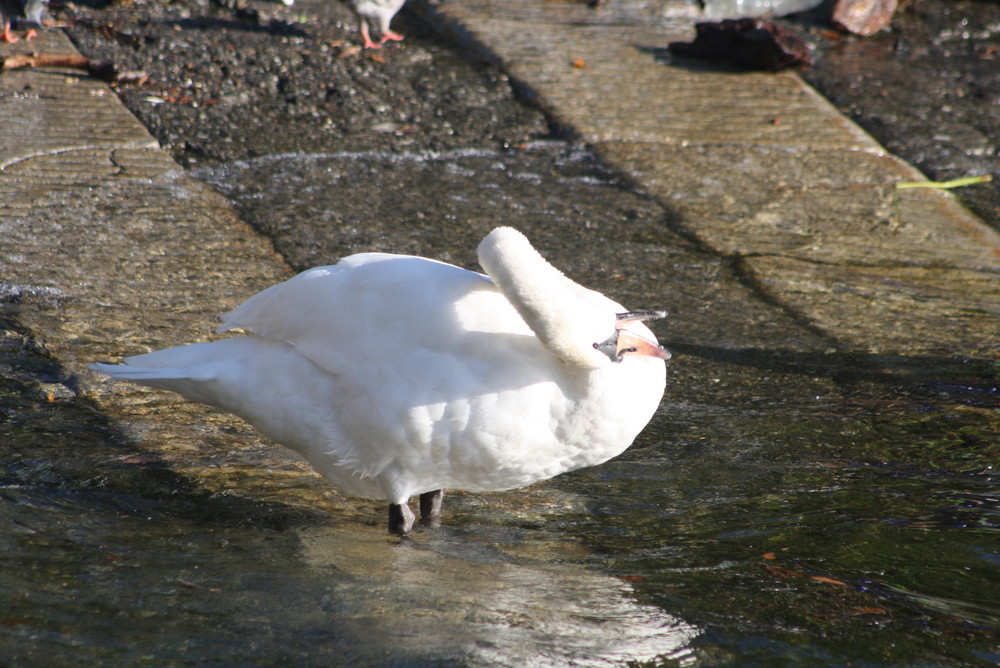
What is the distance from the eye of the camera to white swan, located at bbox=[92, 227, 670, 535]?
9.62ft

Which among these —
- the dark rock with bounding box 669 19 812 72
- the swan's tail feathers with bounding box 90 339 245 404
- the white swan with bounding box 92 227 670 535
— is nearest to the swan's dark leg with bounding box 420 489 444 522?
the white swan with bounding box 92 227 670 535

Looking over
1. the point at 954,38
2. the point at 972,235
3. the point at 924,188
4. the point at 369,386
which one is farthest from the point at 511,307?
the point at 954,38

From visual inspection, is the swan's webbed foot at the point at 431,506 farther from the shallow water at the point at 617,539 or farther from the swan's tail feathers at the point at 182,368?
the swan's tail feathers at the point at 182,368

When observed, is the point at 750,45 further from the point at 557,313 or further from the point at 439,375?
the point at 439,375

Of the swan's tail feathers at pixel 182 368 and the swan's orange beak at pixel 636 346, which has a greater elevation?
the swan's orange beak at pixel 636 346

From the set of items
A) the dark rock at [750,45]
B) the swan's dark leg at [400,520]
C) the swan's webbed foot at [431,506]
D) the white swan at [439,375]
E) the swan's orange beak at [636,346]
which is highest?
the dark rock at [750,45]

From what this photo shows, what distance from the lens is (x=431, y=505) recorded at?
3.49 m

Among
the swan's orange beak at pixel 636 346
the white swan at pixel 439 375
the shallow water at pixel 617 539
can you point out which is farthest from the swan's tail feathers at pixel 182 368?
the swan's orange beak at pixel 636 346

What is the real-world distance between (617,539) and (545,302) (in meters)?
0.77

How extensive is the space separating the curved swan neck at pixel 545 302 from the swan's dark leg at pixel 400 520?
2.38 feet

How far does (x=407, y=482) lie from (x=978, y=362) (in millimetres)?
2475

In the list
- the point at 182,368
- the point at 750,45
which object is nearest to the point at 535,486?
the point at 182,368

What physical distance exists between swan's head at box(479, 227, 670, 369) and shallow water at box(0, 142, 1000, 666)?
58 centimetres

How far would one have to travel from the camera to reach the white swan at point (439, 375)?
2932 mm
